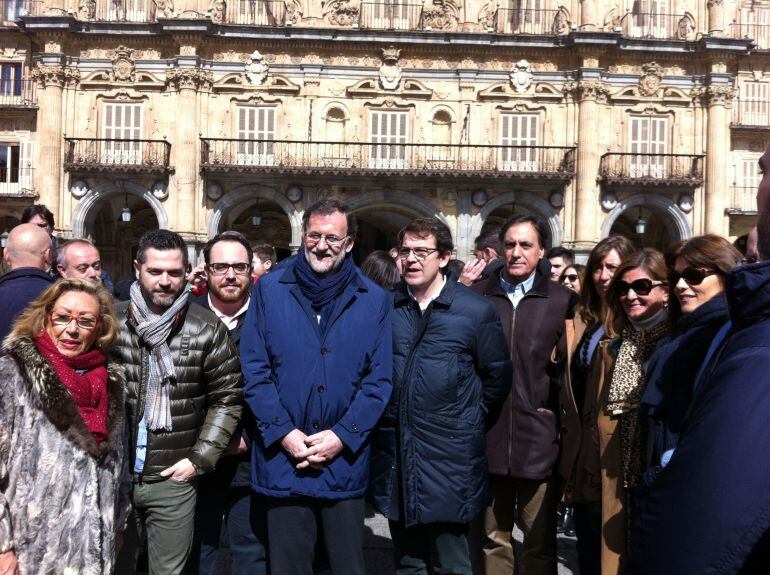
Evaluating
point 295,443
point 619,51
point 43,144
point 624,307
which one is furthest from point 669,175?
point 295,443

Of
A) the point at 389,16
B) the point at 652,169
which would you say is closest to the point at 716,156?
the point at 652,169

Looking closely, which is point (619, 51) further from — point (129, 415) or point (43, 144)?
point (129, 415)

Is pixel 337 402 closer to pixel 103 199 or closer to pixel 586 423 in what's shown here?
pixel 586 423

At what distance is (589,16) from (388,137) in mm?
7241

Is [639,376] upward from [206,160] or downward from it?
downward

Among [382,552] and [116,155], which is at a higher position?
[116,155]

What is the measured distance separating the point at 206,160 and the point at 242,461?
19273 mm

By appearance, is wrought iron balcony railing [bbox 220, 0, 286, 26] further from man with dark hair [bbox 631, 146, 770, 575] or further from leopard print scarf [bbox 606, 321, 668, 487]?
man with dark hair [bbox 631, 146, 770, 575]

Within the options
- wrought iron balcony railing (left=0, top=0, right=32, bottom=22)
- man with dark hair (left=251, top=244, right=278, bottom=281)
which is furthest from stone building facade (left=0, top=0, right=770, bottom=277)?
man with dark hair (left=251, top=244, right=278, bottom=281)

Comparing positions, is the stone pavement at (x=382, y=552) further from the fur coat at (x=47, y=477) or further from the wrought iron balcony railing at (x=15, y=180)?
the wrought iron balcony railing at (x=15, y=180)

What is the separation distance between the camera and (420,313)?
3.94 meters

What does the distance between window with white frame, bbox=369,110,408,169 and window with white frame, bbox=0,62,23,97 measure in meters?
11.7

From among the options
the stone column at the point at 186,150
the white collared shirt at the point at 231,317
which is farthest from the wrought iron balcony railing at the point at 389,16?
the white collared shirt at the point at 231,317

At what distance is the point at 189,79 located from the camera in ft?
72.7
